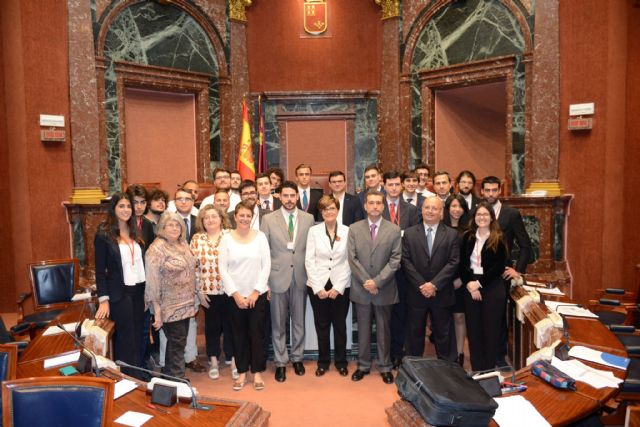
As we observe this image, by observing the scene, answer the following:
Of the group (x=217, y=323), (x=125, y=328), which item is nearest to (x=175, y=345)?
(x=125, y=328)

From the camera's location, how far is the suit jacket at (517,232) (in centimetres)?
434

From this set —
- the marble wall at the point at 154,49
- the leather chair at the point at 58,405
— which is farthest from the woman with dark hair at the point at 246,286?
the marble wall at the point at 154,49

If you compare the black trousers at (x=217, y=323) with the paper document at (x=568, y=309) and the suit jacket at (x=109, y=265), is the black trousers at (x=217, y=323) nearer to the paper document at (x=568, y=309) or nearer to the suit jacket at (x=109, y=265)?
the suit jacket at (x=109, y=265)

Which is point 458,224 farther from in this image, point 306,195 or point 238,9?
point 238,9

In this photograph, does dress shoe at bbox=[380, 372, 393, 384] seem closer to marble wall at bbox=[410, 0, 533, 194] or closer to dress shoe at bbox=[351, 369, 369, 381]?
dress shoe at bbox=[351, 369, 369, 381]

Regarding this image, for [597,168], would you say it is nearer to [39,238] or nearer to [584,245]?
[584,245]

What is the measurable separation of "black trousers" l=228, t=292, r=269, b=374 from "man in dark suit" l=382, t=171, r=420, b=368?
1157 millimetres

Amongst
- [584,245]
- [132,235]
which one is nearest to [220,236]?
[132,235]

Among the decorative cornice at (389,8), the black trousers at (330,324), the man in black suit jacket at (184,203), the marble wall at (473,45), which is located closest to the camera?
the black trousers at (330,324)

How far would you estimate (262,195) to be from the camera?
4992 millimetres

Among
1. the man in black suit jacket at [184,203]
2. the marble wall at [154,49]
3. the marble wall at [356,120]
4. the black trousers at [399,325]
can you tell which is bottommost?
the black trousers at [399,325]

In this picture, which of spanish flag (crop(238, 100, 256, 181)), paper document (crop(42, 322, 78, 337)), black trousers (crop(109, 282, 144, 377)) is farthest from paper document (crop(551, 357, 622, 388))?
spanish flag (crop(238, 100, 256, 181))

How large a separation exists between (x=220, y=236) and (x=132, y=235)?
703 millimetres

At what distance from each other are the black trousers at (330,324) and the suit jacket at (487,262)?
1.02m
